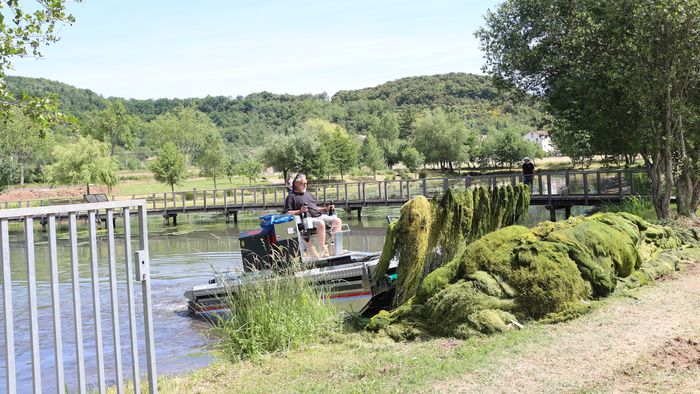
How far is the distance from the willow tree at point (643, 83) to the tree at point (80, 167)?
40.6 metres

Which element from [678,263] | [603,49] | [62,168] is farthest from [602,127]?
[62,168]

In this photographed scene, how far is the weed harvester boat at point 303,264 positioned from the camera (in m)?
9.50

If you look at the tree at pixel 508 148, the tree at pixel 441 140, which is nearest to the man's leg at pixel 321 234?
the tree at pixel 441 140

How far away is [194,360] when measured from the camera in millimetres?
9188

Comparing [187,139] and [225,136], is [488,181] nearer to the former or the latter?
[187,139]

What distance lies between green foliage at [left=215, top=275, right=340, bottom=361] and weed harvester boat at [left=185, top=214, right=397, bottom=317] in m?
1.36

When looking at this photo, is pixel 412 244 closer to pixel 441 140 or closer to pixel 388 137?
pixel 441 140

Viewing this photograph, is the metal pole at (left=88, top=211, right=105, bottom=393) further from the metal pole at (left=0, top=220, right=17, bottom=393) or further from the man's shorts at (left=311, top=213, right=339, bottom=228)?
the man's shorts at (left=311, top=213, right=339, bottom=228)

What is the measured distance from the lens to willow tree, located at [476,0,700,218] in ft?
45.5

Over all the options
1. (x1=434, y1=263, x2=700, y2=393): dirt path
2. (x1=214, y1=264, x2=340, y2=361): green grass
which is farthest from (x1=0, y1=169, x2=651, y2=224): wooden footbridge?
(x1=434, y1=263, x2=700, y2=393): dirt path

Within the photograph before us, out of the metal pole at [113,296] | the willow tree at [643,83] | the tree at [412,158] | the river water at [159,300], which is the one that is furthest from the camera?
the tree at [412,158]

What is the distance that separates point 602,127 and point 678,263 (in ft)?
26.4

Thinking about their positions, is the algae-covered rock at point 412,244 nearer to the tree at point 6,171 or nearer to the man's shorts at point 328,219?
the man's shorts at point 328,219

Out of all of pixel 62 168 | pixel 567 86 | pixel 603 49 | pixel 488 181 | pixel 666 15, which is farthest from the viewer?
pixel 62 168
